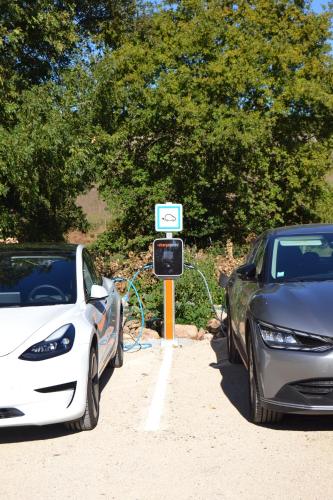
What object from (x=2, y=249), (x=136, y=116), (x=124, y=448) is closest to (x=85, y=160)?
(x=2, y=249)

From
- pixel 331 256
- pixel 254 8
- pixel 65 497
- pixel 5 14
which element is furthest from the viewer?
pixel 254 8

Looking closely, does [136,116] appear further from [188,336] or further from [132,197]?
[188,336]

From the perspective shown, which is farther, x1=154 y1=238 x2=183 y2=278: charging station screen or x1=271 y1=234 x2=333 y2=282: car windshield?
x1=154 y1=238 x2=183 y2=278: charging station screen

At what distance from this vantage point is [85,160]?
11.8m

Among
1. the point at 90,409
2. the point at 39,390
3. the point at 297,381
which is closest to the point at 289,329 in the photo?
the point at 297,381

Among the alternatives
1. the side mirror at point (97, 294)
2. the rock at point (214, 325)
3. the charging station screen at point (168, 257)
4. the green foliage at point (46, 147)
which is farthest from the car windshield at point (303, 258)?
the green foliage at point (46, 147)

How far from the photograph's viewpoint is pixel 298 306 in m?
5.36

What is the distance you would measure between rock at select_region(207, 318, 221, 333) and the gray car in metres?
3.73

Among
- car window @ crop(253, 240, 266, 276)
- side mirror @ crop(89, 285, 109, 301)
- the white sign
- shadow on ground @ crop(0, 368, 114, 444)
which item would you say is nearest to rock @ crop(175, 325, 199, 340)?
the white sign

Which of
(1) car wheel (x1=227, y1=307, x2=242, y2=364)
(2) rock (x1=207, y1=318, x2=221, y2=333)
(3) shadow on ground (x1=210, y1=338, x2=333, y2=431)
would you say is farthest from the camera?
(2) rock (x1=207, y1=318, x2=221, y2=333)

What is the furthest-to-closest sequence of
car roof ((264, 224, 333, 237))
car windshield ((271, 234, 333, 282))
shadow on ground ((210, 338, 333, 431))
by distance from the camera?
car roof ((264, 224, 333, 237)) → car windshield ((271, 234, 333, 282)) → shadow on ground ((210, 338, 333, 431))

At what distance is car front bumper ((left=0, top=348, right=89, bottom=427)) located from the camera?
16.3 ft

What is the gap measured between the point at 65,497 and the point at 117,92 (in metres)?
10.7

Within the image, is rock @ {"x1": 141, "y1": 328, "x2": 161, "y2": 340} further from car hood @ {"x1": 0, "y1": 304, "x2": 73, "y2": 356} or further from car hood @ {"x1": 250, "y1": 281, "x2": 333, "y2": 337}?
car hood @ {"x1": 0, "y1": 304, "x2": 73, "y2": 356}
